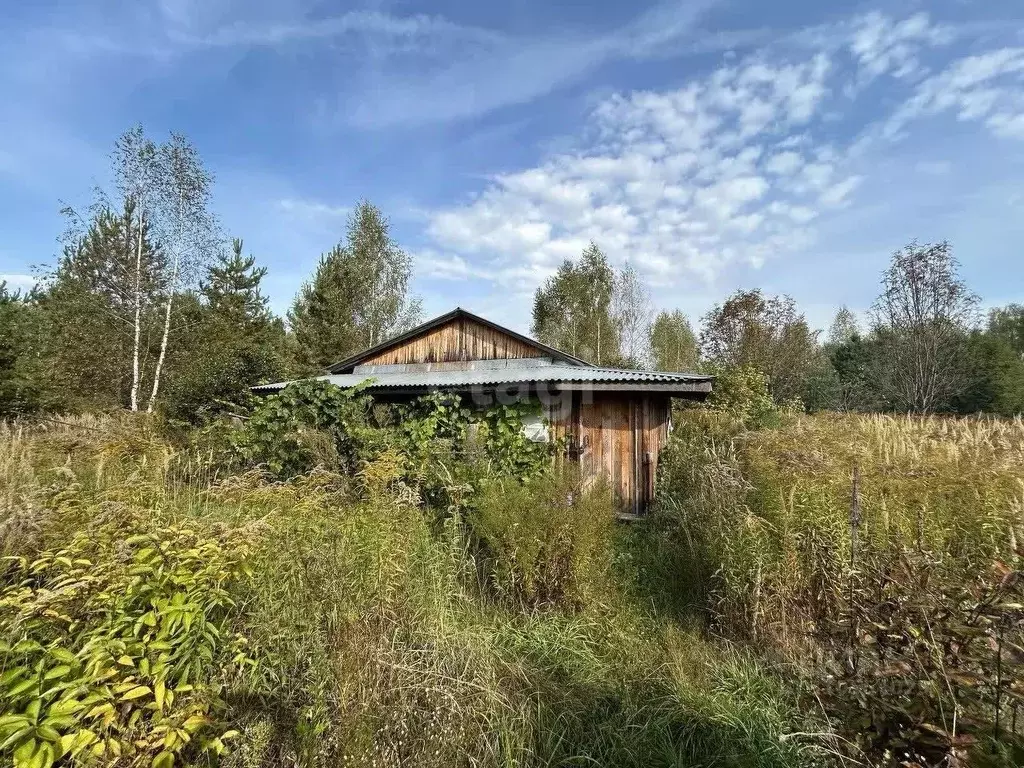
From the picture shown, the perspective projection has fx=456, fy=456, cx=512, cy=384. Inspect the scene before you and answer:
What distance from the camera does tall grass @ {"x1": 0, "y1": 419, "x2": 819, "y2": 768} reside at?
2.50 meters

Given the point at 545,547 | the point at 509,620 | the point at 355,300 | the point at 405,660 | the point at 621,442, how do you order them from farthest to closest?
the point at 355,300, the point at 621,442, the point at 545,547, the point at 509,620, the point at 405,660

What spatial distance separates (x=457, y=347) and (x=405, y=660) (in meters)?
9.63

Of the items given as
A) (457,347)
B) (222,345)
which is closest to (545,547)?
(457,347)

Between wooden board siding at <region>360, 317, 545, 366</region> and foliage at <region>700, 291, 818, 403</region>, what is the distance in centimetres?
1255

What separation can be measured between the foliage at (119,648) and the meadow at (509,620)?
2 cm

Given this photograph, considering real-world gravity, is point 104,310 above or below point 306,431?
above

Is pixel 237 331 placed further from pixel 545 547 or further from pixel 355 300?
pixel 545 547

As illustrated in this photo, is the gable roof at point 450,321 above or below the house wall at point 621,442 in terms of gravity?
above

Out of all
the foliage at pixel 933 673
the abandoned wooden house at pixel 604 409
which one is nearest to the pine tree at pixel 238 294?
the abandoned wooden house at pixel 604 409

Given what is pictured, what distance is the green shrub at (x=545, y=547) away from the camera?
14.8 feet

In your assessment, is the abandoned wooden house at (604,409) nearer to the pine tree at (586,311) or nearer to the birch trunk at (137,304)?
the birch trunk at (137,304)

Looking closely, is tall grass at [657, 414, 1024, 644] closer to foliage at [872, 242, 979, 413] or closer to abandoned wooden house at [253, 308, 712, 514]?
abandoned wooden house at [253, 308, 712, 514]

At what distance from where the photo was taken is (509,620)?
427 centimetres

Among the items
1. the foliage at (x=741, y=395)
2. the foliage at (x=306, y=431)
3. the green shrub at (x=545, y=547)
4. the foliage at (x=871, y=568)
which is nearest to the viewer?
the foliage at (x=871, y=568)
